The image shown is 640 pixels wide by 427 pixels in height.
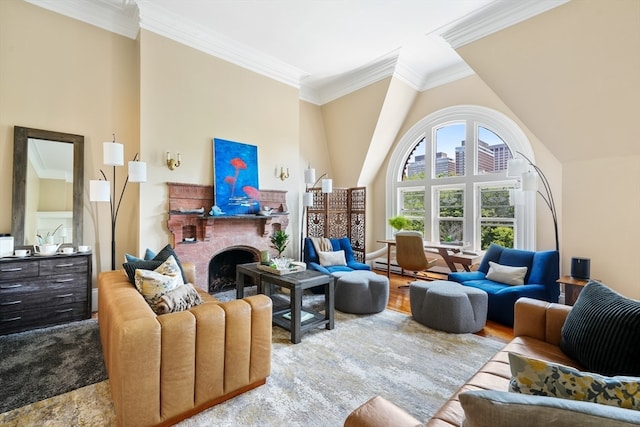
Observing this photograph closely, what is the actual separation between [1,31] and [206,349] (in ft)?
14.2

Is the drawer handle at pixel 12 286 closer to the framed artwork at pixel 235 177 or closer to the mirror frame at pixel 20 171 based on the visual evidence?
the mirror frame at pixel 20 171

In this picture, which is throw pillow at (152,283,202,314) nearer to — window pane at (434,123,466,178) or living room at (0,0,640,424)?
living room at (0,0,640,424)

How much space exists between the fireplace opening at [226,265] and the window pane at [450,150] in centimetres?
405

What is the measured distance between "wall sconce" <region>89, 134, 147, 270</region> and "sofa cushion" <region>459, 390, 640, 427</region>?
3.88m

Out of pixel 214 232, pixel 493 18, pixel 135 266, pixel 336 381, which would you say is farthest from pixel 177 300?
pixel 493 18

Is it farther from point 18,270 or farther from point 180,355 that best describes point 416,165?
point 18,270

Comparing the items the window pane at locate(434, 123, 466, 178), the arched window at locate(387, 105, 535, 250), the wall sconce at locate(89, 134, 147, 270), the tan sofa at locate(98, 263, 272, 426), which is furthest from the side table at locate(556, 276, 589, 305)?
the wall sconce at locate(89, 134, 147, 270)

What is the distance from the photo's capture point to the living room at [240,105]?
3.12 metres

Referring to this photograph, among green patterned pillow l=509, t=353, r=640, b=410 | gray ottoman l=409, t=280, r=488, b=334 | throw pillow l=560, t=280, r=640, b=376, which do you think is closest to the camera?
green patterned pillow l=509, t=353, r=640, b=410

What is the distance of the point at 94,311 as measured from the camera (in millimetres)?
3641

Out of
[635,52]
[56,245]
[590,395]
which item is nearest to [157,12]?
[56,245]

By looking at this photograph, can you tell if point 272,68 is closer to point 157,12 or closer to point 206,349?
point 157,12

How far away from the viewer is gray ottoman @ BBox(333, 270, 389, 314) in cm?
357

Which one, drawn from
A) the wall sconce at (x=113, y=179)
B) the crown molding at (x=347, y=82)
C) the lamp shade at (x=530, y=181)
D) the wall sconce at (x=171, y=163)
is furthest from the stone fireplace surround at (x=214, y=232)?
the lamp shade at (x=530, y=181)
